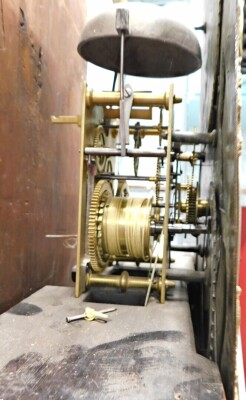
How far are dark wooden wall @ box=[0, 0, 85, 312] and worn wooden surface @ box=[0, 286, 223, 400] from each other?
0.39 metres

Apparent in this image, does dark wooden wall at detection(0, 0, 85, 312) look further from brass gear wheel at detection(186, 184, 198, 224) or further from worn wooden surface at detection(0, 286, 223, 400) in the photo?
brass gear wheel at detection(186, 184, 198, 224)

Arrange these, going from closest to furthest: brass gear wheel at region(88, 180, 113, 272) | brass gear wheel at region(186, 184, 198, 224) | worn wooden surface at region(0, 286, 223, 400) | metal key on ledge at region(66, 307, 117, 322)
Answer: worn wooden surface at region(0, 286, 223, 400) < metal key on ledge at region(66, 307, 117, 322) < brass gear wheel at region(88, 180, 113, 272) < brass gear wheel at region(186, 184, 198, 224)

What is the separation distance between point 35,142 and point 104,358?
3.50 feet

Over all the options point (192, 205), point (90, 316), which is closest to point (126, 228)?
point (90, 316)

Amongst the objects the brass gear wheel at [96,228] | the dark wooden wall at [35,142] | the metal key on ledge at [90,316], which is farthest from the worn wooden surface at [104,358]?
the dark wooden wall at [35,142]

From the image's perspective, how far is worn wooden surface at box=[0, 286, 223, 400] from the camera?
0.74m

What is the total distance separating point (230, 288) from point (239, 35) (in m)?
0.56

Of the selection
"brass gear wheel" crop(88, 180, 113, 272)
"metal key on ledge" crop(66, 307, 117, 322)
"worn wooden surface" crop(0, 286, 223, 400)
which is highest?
"brass gear wheel" crop(88, 180, 113, 272)

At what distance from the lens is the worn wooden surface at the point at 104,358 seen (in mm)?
741

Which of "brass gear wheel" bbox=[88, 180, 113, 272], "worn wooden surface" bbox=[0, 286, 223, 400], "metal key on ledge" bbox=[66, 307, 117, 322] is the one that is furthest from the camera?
"brass gear wheel" bbox=[88, 180, 113, 272]

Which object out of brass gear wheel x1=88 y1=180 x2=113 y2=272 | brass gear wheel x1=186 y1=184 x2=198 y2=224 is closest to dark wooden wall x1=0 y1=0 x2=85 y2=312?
brass gear wheel x1=88 y1=180 x2=113 y2=272

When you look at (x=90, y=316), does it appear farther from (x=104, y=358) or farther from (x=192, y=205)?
(x=192, y=205)

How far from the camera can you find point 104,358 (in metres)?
0.88

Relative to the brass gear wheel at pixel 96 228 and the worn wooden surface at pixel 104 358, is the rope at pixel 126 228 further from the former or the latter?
the worn wooden surface at pixel 104 358
